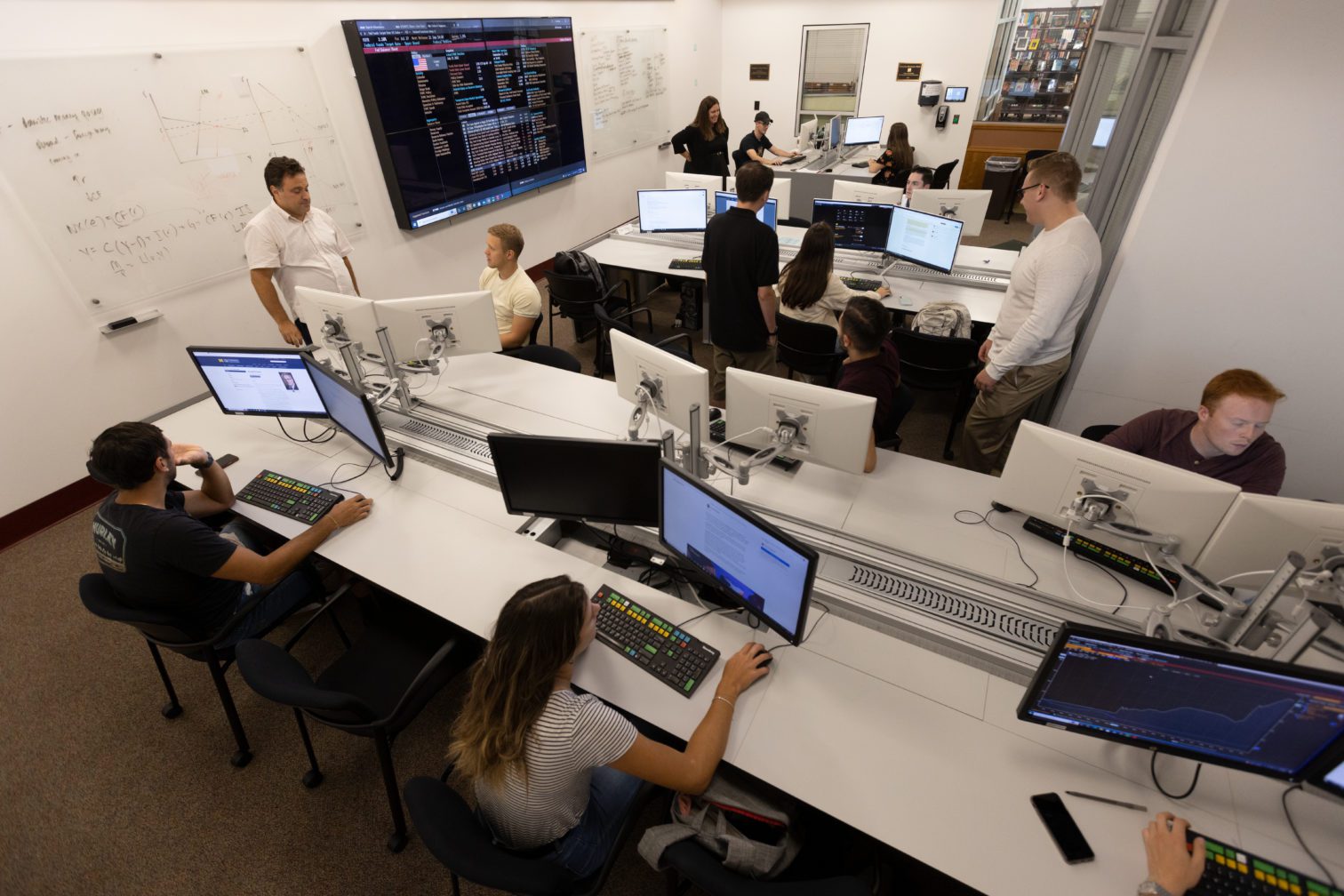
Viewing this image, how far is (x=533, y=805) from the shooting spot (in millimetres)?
1400

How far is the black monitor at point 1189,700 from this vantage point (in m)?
1.18

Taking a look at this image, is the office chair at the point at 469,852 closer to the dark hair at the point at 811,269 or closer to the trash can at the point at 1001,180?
the dark hair at the point at 811,269

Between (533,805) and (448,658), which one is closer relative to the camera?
(533,805)

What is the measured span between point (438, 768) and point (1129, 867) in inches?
81.2

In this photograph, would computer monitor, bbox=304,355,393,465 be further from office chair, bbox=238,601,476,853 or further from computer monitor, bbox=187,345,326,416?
office chair, bbox=238,601,476,853

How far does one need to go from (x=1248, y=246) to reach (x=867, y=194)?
2.43 m

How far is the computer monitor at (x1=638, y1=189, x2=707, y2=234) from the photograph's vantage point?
16.3 feet

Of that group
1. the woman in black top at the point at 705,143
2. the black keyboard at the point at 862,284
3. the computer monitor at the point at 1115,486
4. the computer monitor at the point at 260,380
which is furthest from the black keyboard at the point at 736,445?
the woman in black top at the point at 705,143

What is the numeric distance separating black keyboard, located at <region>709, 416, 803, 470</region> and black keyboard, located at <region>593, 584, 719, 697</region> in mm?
768

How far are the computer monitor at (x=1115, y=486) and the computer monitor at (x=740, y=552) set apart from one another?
0.81 metres

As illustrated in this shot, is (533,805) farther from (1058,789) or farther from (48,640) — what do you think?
(48,640)

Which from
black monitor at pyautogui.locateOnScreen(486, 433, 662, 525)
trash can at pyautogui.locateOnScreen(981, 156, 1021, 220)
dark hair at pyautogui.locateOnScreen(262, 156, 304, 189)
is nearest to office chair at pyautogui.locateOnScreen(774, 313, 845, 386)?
black monitor at pyautogui.locateOnScreen(486, 433, 662, 525)

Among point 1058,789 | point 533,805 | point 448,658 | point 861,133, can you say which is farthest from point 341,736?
point 861,133

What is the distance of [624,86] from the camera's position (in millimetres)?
6762
